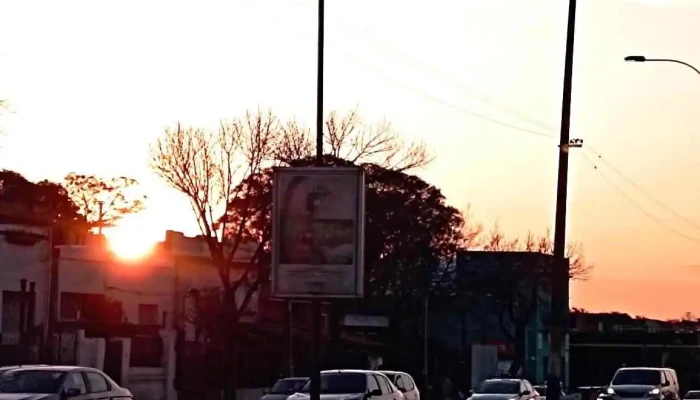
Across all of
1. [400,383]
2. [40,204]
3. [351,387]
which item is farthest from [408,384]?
[40,204]

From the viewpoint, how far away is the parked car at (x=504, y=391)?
40406mm

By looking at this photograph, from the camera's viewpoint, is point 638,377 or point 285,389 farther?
A: point 638,377

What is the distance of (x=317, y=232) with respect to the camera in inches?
→ 1058

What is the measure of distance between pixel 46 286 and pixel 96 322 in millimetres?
2600

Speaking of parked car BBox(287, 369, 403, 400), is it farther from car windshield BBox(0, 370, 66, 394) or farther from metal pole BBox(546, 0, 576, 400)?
car windshield BBox(0, 370, 66, 394)

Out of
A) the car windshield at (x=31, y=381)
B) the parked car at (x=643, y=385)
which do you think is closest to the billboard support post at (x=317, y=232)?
the car windshield at (x=31, y=381)

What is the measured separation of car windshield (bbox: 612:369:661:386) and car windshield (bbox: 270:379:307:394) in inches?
511

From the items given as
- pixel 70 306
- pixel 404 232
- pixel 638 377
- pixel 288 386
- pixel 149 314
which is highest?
pixel 404 232

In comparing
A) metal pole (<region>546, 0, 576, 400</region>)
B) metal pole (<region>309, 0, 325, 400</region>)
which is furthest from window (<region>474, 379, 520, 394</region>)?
metal pole (<region>309, 0, 325, 400</region>)

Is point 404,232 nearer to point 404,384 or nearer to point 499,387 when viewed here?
point 499,387

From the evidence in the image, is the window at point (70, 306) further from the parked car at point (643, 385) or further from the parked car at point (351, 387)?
the parked car at point (643, 385)

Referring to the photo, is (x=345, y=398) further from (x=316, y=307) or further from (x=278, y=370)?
(x=278, y=370)

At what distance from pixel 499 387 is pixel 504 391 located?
0.42m

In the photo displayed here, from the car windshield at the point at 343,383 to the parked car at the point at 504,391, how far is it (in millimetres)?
9965
